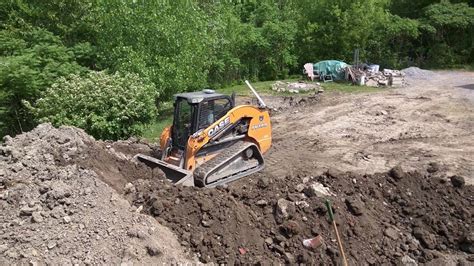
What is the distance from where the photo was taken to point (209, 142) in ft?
32.4

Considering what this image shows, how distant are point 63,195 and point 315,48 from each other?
2097cm

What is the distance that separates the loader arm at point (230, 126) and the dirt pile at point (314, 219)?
2.97 ft

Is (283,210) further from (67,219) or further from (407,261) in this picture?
(67,219)

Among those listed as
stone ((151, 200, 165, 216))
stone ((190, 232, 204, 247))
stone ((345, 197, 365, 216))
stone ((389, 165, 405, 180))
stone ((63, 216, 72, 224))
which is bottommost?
stone ((345, 197, 365, 216))

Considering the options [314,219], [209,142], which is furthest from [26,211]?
[314,219]

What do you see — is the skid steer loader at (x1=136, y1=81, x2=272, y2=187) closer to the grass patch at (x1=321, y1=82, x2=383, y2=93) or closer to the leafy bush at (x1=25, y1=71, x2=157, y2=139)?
the leafy bush at (x1=25, y1=71, x2=157, y2=139)

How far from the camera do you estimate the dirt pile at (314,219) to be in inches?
304

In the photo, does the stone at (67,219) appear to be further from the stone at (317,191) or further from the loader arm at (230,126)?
the stone at (317,191)

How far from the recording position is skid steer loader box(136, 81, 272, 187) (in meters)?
9.59

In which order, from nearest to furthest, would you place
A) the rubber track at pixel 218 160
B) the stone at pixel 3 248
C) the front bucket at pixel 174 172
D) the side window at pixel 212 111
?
the stone at pixel 3 248 → the front bucket at pixel 174 172 → the rubber track at pixel 218 160 → the side window at pixel 212 111

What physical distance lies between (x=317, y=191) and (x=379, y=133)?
235 inches

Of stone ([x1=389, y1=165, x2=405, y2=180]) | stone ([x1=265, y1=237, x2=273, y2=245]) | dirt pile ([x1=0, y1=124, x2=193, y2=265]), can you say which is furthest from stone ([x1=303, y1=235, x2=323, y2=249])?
stone ([x1=389, y1=165, x2=405, y2=180])

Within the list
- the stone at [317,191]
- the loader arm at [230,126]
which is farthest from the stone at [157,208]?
the stone at [317,191]

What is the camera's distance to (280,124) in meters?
16.3
